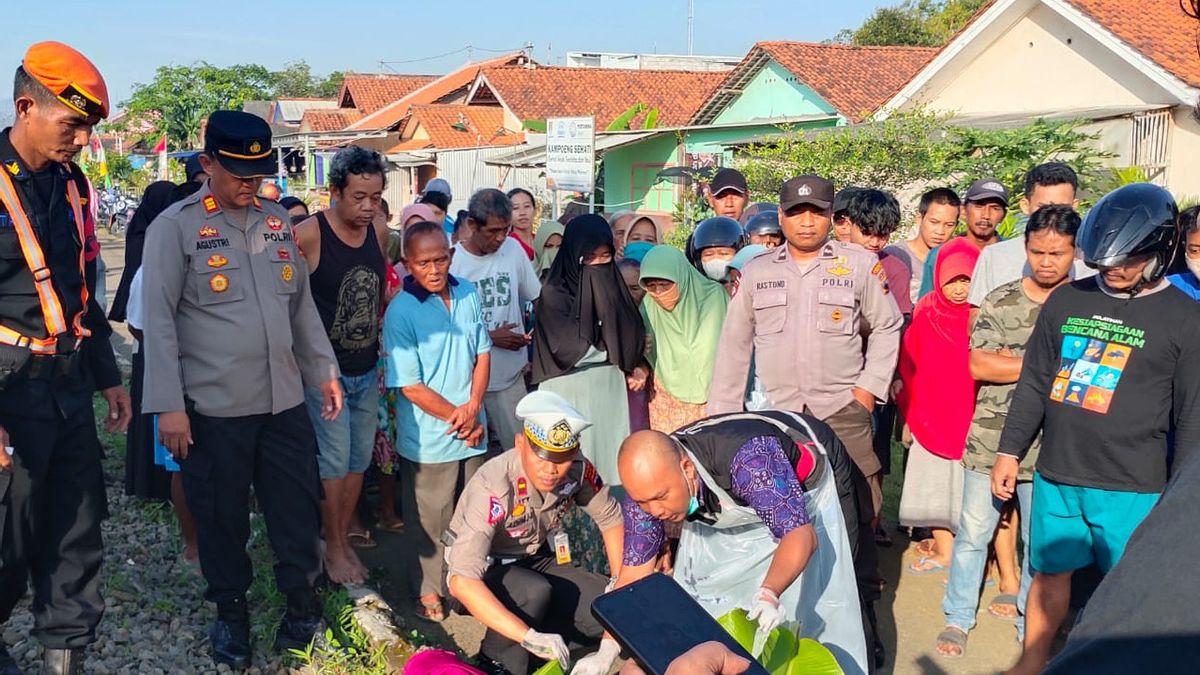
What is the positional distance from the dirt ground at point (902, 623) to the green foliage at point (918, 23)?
31.5 metres

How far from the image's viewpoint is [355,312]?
444 cm

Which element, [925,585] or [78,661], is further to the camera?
[925,585]

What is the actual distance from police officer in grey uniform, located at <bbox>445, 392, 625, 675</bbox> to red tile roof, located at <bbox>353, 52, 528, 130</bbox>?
32302 millimetres

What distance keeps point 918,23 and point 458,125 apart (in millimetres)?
16248

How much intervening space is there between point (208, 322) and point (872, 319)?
8.38ft

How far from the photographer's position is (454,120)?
30203 mm

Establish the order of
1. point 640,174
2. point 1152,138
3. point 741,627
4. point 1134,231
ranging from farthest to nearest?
1. point 640,174
2. point 1152,138
3. point 1134,231
4. point 741,627

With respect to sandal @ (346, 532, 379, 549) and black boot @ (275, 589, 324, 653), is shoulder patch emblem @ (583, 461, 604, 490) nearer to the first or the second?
black boot @ (275, 589, 324, 653)

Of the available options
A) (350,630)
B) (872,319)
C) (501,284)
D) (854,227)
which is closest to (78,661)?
(350,630)

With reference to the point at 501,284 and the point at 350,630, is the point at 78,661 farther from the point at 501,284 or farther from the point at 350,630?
the point at 501,284

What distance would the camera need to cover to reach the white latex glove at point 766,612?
2633mm

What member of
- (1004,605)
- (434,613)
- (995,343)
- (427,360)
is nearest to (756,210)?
(995,343)

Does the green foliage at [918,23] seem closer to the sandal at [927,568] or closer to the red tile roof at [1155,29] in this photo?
the red tile roof at [1155,29]

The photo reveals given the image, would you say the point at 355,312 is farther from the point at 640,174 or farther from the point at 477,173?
the point at 477,173
